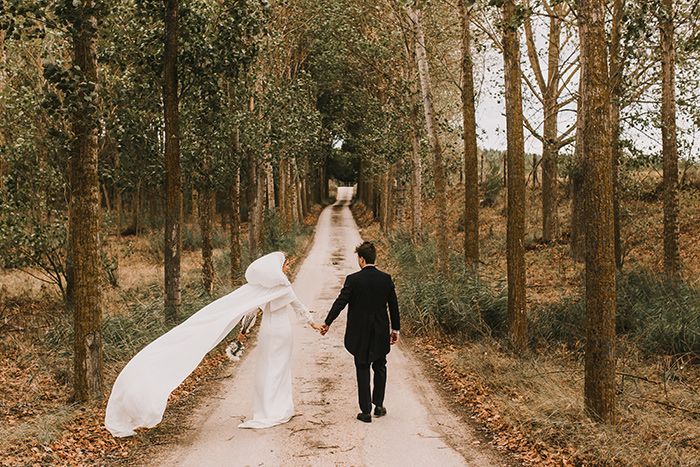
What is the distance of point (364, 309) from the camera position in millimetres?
9164

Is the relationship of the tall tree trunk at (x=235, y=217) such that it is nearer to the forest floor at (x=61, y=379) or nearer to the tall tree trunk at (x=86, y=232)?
the forest floor at (x=61, y=379)

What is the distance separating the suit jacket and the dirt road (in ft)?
3.22

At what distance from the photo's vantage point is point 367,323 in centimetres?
912

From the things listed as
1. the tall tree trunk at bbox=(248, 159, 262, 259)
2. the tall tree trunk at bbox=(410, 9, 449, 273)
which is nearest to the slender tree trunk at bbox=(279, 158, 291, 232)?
the tall tree trunk at bbox=(248, 159, 262, 259)

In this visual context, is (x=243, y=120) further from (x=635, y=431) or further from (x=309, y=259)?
(x=635, y=431)

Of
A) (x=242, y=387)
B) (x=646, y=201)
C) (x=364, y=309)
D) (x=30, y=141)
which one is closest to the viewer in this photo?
(x=364, y=309)

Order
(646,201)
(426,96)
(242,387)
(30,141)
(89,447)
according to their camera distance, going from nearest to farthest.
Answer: (89,447) → (242,387) → (30,141) → (426,96) → (646,201)

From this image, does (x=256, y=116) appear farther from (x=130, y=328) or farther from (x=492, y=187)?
(x=492, y=187)

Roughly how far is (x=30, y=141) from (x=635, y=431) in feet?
51.3

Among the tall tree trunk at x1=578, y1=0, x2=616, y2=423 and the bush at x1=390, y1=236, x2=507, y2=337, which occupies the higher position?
the tall tree trunk at x1=578, y1=0, x2=616, y2=423

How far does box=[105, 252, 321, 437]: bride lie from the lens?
825cm

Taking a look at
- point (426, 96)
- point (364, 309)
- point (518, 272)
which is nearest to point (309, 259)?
point (426, 96)

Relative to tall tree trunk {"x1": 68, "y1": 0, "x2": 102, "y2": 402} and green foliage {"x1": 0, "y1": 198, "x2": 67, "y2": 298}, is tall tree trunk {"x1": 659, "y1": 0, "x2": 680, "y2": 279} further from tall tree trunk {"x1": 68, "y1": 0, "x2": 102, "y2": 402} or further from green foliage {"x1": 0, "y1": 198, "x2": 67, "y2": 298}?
green foliage {"x1": 0, "y1": 198, "x2": 67, "y2": 298}

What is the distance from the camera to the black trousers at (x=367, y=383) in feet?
29.4
